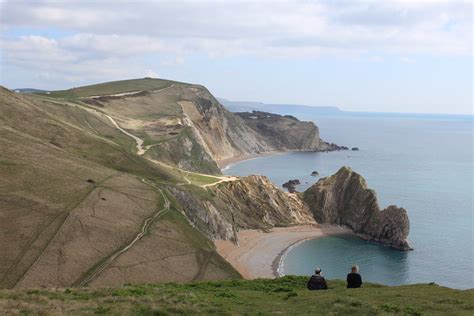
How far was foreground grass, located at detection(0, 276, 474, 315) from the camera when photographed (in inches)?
840

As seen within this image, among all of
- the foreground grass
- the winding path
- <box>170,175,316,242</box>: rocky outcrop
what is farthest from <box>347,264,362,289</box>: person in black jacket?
<box>170,175,316,242</box>: rocky outcrop

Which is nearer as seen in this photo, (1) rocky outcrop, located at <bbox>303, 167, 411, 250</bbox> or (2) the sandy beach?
(2) the sandy beach

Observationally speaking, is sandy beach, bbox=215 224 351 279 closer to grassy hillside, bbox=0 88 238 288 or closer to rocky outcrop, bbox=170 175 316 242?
rocky outcrop, bbox=170 175 316 242

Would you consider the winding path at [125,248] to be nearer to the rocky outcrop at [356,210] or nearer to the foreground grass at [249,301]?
the foreground grass at [249,301]

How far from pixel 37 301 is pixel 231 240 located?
2322 inches

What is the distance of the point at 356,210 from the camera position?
101125 millimetres

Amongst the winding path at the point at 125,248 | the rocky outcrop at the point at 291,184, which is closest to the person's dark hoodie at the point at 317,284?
the winding path at the point at 125,248

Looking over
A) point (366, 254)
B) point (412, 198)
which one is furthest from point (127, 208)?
point (412, 198)

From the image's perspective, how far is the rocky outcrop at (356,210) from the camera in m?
90.5

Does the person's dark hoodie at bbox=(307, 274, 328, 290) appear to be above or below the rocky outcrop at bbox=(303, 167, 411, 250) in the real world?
above

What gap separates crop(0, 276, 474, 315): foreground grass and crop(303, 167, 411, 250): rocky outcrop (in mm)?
64985

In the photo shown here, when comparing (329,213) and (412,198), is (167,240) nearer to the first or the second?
(329,213)

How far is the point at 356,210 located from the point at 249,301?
79291 millimetres

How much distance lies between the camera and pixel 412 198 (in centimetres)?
12762
